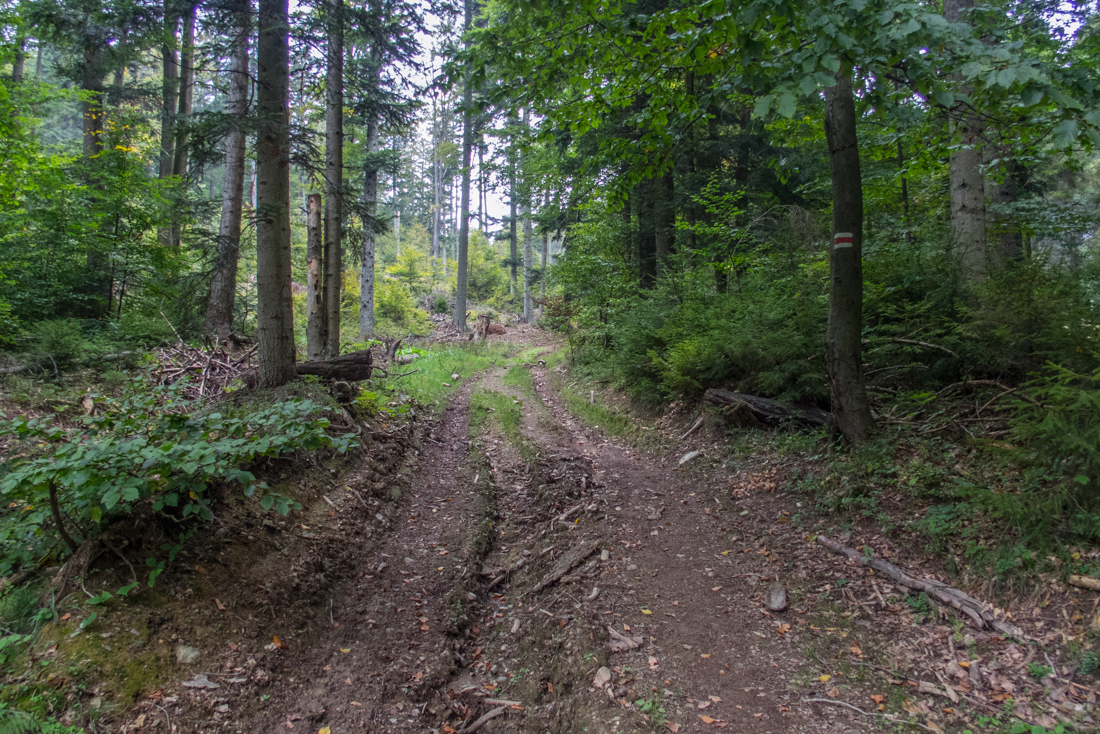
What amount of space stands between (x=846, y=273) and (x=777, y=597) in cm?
345

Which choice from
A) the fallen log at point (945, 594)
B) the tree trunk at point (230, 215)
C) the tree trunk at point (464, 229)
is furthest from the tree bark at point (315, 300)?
the tree trunk at point (464, 229)

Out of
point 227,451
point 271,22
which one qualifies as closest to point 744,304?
point 227,451

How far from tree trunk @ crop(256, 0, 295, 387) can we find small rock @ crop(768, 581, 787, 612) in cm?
650

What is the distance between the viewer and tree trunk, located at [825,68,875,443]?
5109 millimetres

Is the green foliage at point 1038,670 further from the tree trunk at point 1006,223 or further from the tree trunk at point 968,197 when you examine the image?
the tree trunk at point 1006,223

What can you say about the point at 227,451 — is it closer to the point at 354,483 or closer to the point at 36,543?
the point at 36,543

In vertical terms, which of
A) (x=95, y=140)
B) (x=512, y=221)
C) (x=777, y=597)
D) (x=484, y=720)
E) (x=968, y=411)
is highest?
(x=512, y=221)

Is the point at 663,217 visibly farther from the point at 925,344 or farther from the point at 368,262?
the point at 368,262

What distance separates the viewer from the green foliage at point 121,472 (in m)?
2.91

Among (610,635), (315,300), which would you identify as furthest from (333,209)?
(610,635)

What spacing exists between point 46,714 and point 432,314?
95.8ft

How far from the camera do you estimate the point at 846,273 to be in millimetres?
5203

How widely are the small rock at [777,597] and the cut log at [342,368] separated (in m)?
6.79

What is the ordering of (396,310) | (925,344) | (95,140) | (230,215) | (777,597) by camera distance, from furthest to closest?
(396,310) → (95,140) → (230,215) → (925,344) → (777,597)
